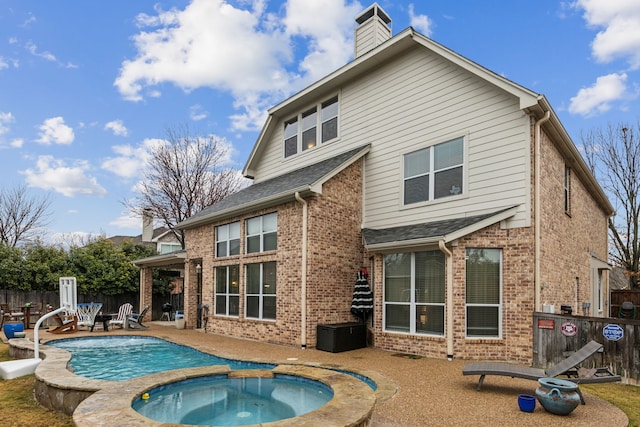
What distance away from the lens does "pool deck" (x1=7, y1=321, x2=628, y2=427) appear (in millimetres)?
5477

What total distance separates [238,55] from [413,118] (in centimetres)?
932

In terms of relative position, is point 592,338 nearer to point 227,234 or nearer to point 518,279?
point 518,279

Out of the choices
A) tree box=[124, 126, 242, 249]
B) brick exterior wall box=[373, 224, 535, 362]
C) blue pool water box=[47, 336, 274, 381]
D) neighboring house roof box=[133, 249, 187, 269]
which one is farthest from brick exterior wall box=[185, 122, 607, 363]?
tree box=[124, 126, 242, 249]

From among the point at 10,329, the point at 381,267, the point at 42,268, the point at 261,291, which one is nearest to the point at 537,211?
the point at 381,267

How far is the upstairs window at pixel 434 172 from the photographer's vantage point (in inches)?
424

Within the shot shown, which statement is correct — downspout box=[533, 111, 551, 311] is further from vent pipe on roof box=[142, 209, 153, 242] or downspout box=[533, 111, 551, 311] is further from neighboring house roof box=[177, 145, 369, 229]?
vent pipe on roof box=[142, 209, 153, 242]

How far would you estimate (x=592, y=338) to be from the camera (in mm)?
7906

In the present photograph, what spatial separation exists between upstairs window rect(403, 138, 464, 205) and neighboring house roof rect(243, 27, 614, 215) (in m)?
1.80

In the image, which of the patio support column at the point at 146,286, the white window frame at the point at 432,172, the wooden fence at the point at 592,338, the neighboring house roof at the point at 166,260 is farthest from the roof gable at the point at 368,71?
the patio support column at the point at 146,286

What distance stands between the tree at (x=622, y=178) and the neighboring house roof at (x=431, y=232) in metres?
18.1

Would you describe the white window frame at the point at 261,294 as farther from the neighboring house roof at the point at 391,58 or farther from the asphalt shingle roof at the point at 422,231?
the neighboring house roof at the point at 391,58

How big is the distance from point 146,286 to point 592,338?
59.5 feet

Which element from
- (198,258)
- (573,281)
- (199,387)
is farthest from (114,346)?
(573,281)

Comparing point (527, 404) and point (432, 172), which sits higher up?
point (432, 172)
